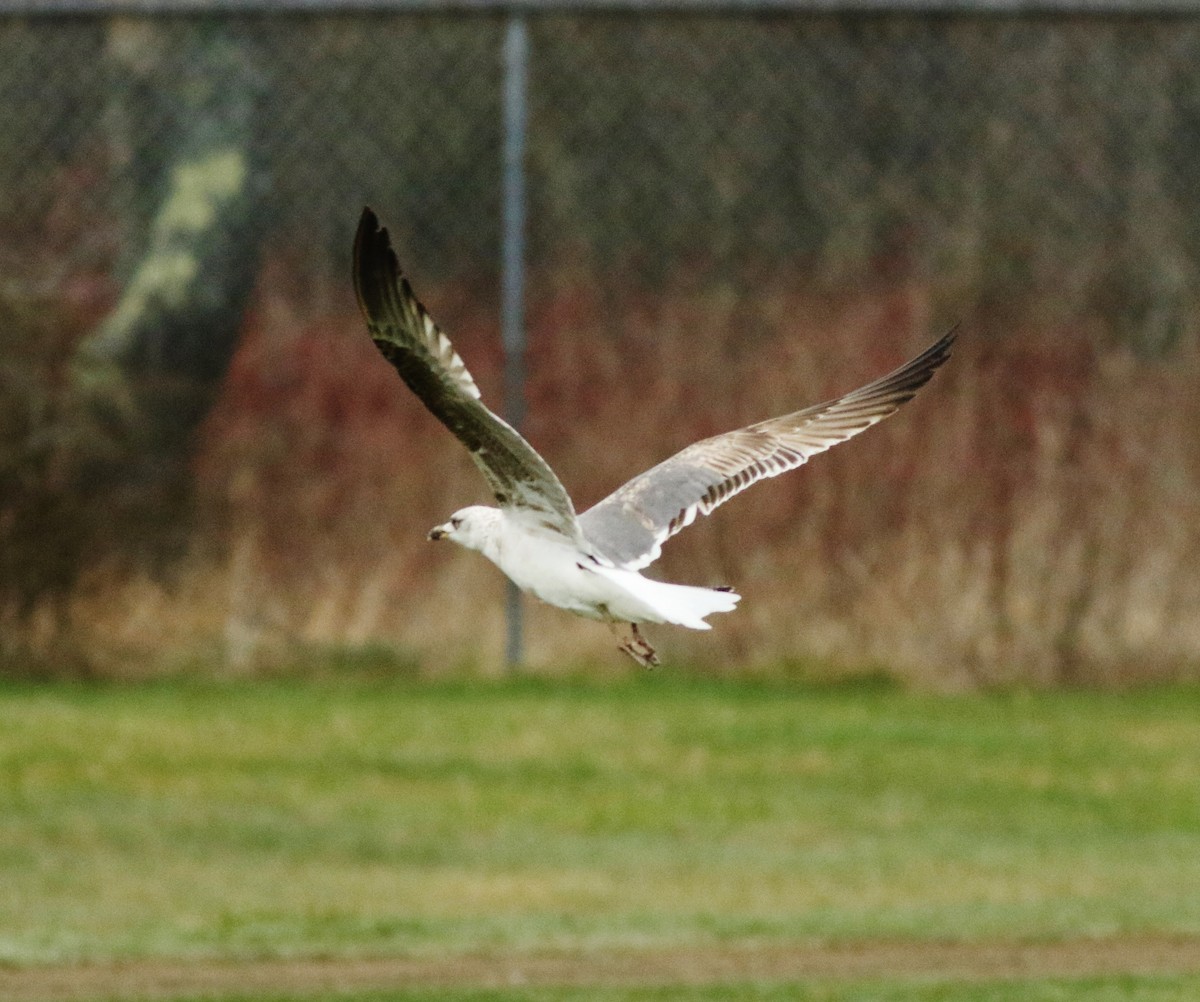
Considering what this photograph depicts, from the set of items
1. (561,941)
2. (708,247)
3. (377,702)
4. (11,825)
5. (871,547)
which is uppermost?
(708,247)

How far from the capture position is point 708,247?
1148 centimetres

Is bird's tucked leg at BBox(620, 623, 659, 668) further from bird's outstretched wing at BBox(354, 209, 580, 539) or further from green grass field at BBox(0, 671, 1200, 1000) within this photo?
green grass field at BBox(0, 671, 1200, 1000)

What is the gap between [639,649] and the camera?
4.28m

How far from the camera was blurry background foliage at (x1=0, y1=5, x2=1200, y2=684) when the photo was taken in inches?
449

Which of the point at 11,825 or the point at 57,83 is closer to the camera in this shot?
the point at 11,825

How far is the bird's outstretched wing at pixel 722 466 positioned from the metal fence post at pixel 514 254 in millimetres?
5837

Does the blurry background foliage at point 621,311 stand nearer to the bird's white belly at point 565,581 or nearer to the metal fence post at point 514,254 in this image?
the metal fence post at point 514,254

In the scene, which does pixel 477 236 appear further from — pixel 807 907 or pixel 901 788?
pixel 807 907

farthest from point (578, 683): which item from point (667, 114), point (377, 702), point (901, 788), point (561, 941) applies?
point (561, 941)

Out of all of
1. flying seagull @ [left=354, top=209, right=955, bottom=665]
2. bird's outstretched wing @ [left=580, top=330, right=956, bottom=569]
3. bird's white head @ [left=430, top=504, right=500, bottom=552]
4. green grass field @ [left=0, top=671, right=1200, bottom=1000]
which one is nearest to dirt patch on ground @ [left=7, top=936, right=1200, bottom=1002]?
green grass field @ [left=0, top=671, right=1200, bottom=1000]

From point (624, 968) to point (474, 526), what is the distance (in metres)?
3.55

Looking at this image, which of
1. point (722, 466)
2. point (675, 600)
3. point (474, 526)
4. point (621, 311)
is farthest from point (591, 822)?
point (675, 600)

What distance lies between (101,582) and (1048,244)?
436 cm

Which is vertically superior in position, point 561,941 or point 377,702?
point 377,702
